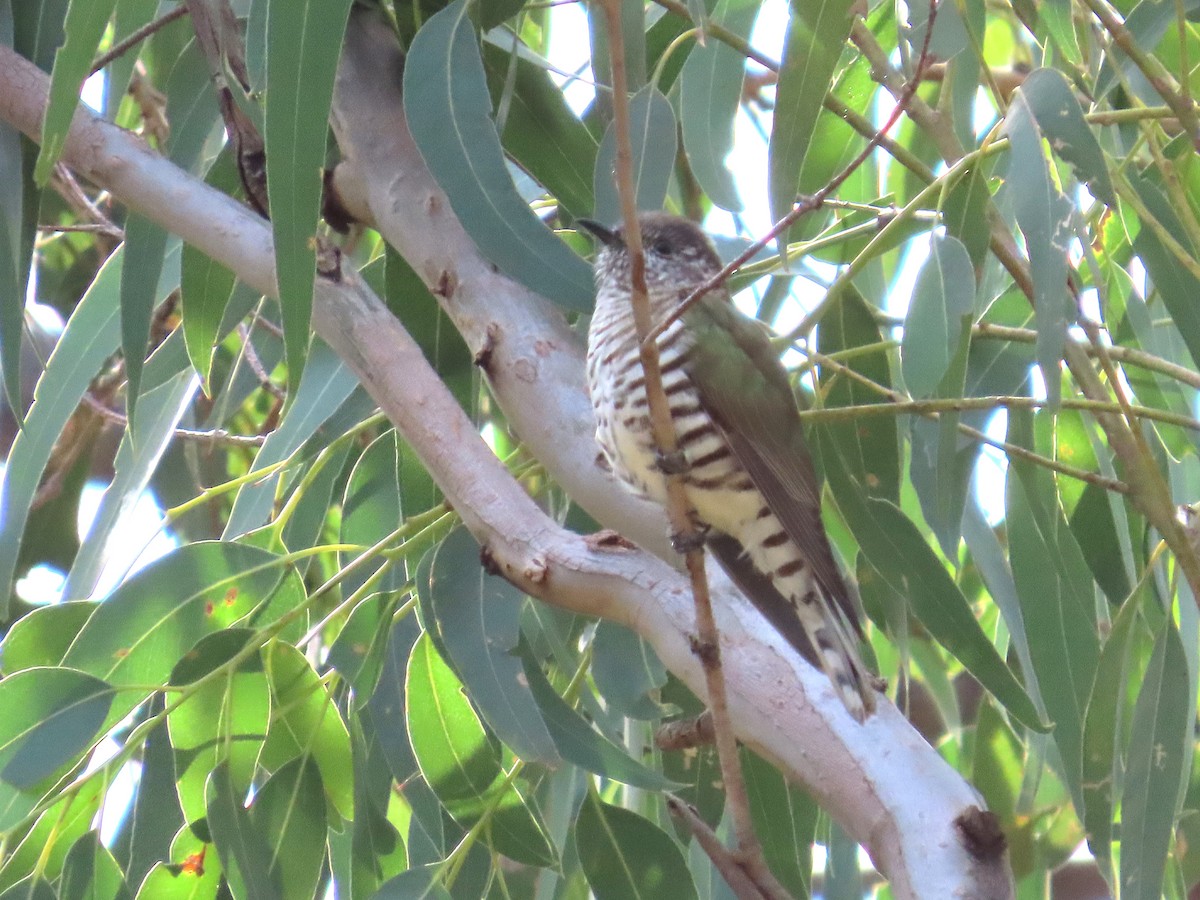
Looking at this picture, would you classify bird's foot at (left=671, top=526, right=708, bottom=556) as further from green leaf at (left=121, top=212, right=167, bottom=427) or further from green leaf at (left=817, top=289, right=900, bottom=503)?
green leaf at (left=121, top=212, right=167, bottom=427)

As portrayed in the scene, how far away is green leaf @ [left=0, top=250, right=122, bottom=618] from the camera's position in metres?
2.84

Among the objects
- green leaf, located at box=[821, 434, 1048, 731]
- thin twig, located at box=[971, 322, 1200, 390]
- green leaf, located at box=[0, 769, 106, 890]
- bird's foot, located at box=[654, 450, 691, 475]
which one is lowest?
green leaf, located at box=[821, 434, 1048, 731]

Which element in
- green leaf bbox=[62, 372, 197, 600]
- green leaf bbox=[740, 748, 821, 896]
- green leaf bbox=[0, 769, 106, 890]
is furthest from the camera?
green leaf bbox=[62, 372, 197, 600]

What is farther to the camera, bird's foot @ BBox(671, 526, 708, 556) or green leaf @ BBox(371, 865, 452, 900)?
green leaf @ BBox(371, 865, 452, 900)

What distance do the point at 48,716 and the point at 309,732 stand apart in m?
0.47

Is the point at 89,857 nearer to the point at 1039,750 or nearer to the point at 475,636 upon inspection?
the point at 475,636

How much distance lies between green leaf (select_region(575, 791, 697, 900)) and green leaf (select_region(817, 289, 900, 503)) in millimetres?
740

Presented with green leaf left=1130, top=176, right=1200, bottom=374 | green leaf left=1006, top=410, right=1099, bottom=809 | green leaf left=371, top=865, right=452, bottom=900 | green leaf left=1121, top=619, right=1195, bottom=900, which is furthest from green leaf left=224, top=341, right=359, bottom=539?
green leaf left=1121, top=619, right=1195, bottom=900

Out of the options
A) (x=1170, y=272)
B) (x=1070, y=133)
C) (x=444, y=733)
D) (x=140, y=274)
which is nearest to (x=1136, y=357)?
(x=1170, y=272)

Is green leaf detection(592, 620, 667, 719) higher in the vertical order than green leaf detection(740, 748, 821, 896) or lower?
higher

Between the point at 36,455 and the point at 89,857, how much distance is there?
87cm

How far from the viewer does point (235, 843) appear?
90.5 inches

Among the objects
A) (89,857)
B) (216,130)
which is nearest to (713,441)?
(89,857)

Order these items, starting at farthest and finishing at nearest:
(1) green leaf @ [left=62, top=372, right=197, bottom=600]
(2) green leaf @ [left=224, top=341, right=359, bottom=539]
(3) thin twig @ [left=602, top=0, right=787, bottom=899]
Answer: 1. (1) green leaf @ [left=62, top=372, right=197, bottom=600]
2. (2) green leaf @ [left=224, top=341, right=359, bottom=539]
3. (3) thin twig @ [left=602, top=0, right=787, bottom=899]
